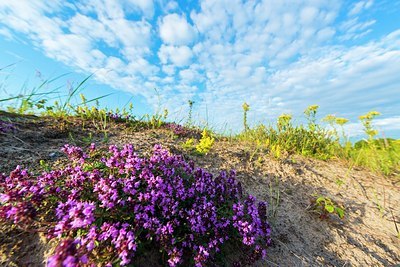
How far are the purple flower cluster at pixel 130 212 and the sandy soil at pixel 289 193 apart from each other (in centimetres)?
44

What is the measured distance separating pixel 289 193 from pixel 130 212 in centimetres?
277

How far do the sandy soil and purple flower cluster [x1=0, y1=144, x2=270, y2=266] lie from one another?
0.44 meters

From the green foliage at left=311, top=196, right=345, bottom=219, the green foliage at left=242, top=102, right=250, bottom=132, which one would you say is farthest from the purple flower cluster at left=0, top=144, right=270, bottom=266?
the green foliage at left=242, top=102, right=250, bottom=132

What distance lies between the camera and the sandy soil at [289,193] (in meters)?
2.94

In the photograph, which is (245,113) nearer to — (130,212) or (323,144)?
(323,144)

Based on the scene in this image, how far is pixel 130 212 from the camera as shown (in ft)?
7.41

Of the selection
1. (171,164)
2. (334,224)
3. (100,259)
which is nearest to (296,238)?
(334,224)

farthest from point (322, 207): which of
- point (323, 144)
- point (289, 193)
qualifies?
point (323, 144)

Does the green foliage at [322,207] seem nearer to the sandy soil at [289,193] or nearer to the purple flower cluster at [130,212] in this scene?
the sandy soil at [289,193]

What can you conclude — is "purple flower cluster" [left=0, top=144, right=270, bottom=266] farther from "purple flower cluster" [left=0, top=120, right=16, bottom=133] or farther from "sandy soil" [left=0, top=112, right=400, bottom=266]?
"purple flower cluster" [left=0, top=120, right=16, bottom=133]

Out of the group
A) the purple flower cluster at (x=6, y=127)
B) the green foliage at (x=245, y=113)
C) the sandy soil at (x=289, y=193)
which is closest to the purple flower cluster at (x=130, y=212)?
the sandy soil at (x=289, y=193)

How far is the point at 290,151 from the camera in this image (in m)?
5.64

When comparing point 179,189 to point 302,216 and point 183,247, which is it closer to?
point 183,247

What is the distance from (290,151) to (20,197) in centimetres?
509
